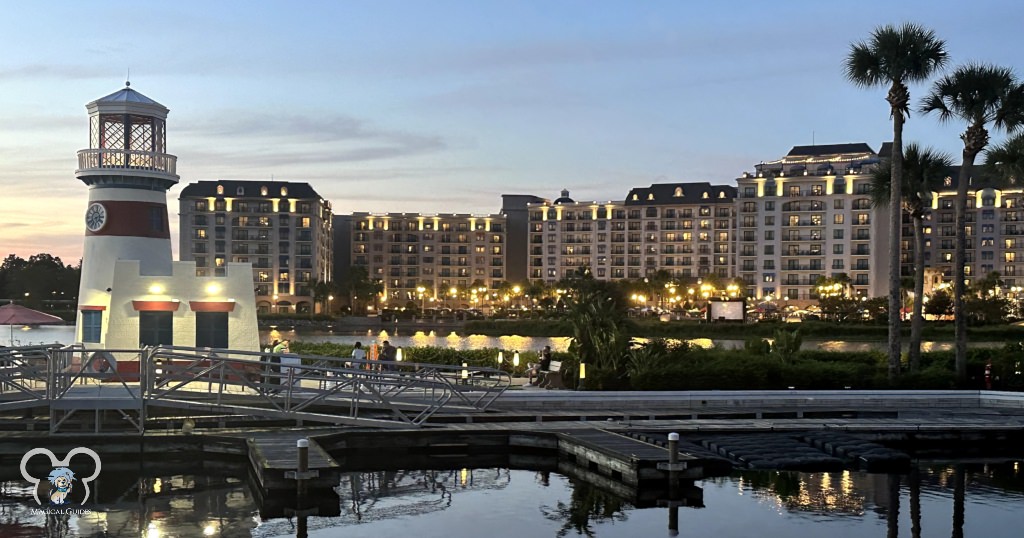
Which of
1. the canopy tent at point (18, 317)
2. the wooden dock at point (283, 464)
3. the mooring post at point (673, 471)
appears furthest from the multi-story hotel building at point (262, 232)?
the mooring post at point (673, 471)

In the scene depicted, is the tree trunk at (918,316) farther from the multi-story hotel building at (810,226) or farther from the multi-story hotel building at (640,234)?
the multi-story hotel building at (640,234)

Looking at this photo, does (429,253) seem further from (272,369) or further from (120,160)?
(120,160)

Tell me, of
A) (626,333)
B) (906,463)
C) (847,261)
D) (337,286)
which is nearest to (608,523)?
(906,463)

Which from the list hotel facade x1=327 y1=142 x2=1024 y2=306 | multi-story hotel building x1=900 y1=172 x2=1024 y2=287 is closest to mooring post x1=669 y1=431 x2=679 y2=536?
hotel facade x1=327 y1=142 x2=1024 y2=306

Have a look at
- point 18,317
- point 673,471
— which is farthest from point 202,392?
point 18,317

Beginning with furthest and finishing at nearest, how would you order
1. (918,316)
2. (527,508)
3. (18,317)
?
(918,316) → (18,317) → (527,508)

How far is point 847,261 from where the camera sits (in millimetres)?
139125

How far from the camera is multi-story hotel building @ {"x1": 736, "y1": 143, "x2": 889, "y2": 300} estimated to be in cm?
13788

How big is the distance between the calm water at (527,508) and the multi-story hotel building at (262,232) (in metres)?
134

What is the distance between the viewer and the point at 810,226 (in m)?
141

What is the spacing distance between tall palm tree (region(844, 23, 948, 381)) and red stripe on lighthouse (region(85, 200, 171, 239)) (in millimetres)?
23864

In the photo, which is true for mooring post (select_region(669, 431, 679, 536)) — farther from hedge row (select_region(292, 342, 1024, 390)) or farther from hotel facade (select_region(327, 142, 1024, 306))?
hotel facade (select_region(327, 142, 1024, 306))

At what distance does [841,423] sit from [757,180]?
118m

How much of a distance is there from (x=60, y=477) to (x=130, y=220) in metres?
10.7
